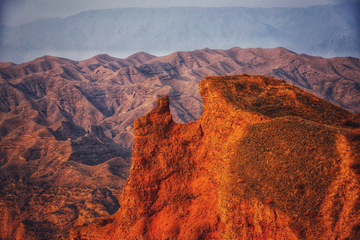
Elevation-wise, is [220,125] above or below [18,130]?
above

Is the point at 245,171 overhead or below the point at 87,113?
overhead

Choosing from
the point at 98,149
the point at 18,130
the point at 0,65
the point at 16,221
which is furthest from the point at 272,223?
the point at 0,65

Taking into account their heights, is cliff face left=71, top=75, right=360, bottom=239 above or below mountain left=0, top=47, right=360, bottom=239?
above

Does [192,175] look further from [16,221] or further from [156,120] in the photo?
[16,221]

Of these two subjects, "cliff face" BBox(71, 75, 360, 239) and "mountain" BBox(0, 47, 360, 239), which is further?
"mountain" BBox(0, 47, 360, 239)
